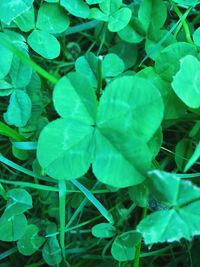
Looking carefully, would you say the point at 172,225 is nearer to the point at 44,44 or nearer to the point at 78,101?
the point at 78,101

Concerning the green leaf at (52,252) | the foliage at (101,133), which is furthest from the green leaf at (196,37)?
the green leaf at (52,252)

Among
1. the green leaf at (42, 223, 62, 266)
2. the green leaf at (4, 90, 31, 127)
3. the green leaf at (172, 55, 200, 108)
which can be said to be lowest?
the green leaf at (42, 223, 62, 266)

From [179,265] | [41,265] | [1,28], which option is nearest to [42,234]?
[41,265]

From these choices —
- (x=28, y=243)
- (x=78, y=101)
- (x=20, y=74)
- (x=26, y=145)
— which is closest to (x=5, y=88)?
(x=20, y=74)

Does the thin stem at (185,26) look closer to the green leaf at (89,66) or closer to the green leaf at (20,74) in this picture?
the green leaf at (89,66)

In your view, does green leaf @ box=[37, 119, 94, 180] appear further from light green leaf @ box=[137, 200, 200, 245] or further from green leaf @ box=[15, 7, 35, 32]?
green leaf @ box=[15, 7, 35, 32]

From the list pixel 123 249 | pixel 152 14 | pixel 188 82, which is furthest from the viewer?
pixel 152 14

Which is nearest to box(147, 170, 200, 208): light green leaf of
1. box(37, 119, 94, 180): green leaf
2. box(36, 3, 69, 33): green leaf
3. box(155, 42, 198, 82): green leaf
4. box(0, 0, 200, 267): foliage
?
box(0, 0, 200, 267): foliage
